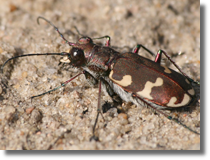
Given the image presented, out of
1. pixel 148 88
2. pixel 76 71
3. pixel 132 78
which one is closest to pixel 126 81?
pixel 132 78

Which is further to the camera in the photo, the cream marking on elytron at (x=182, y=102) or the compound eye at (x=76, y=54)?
the compound eye at (x=76, y=54)

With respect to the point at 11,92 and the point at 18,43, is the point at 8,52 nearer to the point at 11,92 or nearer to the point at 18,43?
the point at 18,43

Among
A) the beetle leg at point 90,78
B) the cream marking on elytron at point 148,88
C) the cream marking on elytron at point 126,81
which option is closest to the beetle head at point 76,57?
the beetle leg at point 90,78

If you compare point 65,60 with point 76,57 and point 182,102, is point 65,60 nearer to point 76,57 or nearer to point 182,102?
point 76,57

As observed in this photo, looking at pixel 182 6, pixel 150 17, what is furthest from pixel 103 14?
pixel 182 6

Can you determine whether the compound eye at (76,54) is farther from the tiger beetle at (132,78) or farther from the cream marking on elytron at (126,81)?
the cream marking on elytron at (126,81)

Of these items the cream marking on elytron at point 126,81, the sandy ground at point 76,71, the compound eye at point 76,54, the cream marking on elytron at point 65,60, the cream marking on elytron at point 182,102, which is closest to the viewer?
the sandy ground at point 76,71
